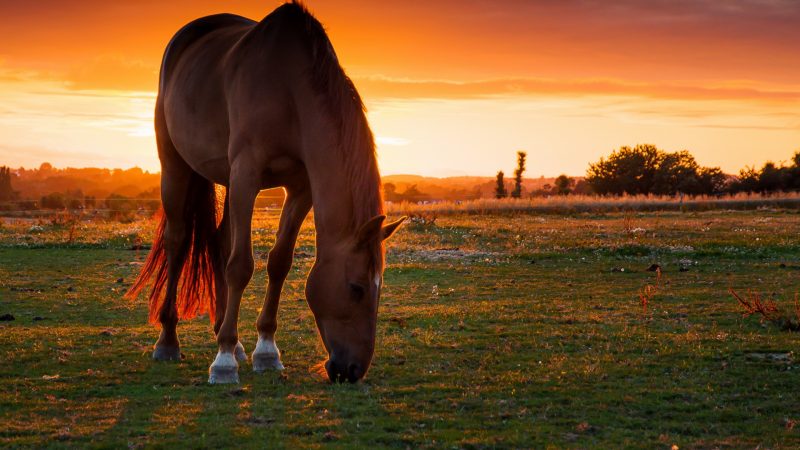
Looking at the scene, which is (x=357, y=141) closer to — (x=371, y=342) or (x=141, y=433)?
(x=371, y=342)

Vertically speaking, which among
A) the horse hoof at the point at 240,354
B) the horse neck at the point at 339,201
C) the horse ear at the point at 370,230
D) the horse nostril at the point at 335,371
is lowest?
the horse hoof at the point at 240,354

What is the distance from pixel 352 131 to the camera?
20.9 ft

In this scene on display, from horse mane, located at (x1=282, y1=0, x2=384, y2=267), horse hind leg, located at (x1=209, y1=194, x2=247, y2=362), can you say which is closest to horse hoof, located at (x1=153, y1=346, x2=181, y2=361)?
horse hind leg, located at (x1=209, y1=194, x2=247, y2=362)

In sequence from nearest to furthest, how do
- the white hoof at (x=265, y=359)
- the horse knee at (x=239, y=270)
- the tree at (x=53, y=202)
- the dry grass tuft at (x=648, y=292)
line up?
the horse knee at (x=239, y=270), the white hoof at (x=265, y=359), the dry grass tuft at (x=648, y=292), the tree at (x=53, y=202)

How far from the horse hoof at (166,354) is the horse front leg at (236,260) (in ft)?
3.45

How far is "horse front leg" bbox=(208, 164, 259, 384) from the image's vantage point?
6715 mm

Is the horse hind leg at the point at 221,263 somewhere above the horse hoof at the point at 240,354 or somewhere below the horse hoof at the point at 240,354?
above

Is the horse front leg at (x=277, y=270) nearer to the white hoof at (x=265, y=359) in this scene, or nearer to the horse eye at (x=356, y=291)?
the white hoof at (x=265, y=359)

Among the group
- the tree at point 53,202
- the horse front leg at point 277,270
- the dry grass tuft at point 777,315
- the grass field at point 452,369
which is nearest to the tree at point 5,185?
the tree at point 53,202

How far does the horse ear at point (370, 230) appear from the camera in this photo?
588 cm

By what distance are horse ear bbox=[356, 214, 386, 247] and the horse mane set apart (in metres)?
0.09

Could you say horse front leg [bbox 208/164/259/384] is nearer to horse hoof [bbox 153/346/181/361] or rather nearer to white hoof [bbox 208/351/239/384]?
white hoof [bbox 208/351/239/384]

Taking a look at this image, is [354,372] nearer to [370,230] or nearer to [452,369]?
[370,230]

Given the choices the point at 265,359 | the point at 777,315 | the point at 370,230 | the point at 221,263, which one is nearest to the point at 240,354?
the point at 265,359
